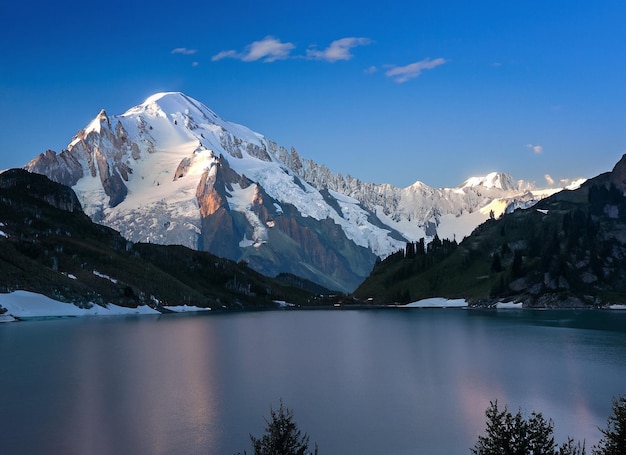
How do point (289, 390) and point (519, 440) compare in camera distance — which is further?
point (289, 390)

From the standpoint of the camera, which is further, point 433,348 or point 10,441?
point 433,348

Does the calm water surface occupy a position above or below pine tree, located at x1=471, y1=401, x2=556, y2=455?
below

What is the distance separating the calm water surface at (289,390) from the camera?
188 feet

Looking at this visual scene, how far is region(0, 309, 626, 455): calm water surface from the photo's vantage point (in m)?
57.2

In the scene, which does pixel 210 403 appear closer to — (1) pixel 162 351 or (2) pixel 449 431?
(2) pixel 449 431

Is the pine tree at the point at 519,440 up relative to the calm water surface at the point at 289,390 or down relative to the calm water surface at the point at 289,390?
up

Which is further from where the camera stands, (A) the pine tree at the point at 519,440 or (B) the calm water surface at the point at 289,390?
(B) the calm water surface at the point at 289,390

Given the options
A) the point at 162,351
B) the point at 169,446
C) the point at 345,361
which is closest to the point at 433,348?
the point at 345,361

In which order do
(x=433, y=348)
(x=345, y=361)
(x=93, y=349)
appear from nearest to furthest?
(x=345, y=361) < (x=93, y=349) < (x=433, y=348)

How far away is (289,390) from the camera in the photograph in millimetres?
80000

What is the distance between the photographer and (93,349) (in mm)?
122812

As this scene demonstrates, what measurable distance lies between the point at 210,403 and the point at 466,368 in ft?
151

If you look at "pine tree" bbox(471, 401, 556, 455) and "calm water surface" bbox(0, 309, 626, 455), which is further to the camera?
"calm water surface" bbox(0, 309, 626, 455)

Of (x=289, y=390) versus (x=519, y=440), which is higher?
(x=519, y=440)
